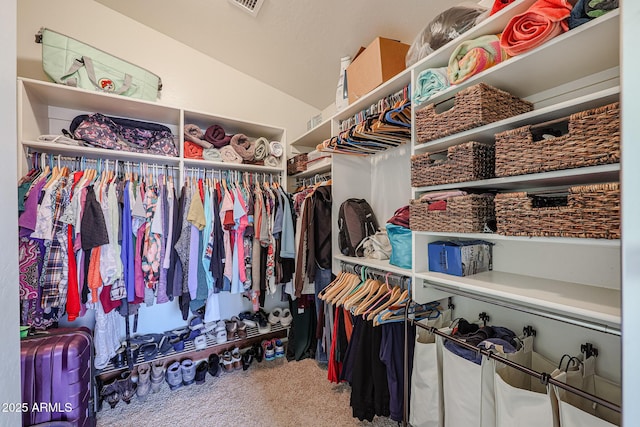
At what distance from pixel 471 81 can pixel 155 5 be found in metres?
2.37

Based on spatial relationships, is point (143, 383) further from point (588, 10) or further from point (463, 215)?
point (588, 10)

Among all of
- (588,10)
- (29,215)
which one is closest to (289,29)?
(588,10)

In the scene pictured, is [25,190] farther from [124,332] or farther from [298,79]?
[298,79]

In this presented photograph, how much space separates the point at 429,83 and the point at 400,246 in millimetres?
890

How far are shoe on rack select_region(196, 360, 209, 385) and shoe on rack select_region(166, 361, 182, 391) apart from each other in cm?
13

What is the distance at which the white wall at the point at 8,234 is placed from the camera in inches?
19.3

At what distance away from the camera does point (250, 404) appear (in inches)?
71.3

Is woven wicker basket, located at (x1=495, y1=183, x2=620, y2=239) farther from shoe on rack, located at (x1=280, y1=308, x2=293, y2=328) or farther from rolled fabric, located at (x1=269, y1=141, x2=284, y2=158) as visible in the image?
shoe on rack, located at (x1=280, y1=308, x2=293, y2=328)

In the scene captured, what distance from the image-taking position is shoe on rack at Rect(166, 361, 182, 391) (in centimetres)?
200

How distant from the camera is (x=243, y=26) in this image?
202cm

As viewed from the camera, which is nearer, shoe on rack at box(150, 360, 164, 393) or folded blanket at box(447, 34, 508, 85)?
folded blanket at box(447, 34, 508, 85)

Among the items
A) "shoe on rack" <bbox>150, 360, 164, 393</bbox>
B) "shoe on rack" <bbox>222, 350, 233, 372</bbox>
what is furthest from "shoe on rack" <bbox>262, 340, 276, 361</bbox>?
"shoe on rack" <bbox>150, 360, 164, 393</bbox>

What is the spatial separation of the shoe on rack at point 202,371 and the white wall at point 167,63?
223cm

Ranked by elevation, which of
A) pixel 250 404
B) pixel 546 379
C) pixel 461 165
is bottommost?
pixel 250 404
